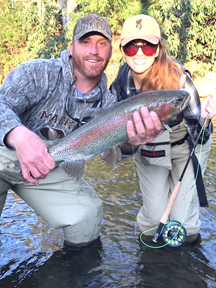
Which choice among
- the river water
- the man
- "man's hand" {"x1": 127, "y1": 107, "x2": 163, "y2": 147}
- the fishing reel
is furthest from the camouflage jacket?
the fishing reel

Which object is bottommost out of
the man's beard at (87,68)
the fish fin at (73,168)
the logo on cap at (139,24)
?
the fish fin at (73,168)

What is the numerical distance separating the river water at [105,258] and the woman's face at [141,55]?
65.3 inches

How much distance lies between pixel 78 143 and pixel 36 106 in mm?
557

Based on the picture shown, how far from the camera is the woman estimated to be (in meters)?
3.17

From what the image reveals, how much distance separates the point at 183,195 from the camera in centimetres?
350

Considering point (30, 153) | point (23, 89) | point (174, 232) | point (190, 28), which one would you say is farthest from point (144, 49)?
point (190, 28)

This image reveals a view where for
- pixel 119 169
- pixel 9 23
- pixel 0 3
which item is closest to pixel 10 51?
pixel 9 23

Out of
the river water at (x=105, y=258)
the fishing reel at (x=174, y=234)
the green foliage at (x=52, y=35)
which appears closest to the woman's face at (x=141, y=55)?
the fishing reel at (x=174, y=234)

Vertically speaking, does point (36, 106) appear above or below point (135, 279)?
above

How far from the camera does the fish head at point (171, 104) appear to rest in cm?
248

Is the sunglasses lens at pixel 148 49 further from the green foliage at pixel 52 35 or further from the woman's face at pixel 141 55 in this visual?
the green foliage at pixel 52 35

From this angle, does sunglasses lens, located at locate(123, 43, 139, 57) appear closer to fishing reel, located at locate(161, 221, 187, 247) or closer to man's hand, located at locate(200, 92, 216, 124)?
man's hand, located at locate(200, 92, 216, 124)

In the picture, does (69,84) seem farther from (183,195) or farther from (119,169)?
(119,169)

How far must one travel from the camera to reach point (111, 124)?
2525mm
